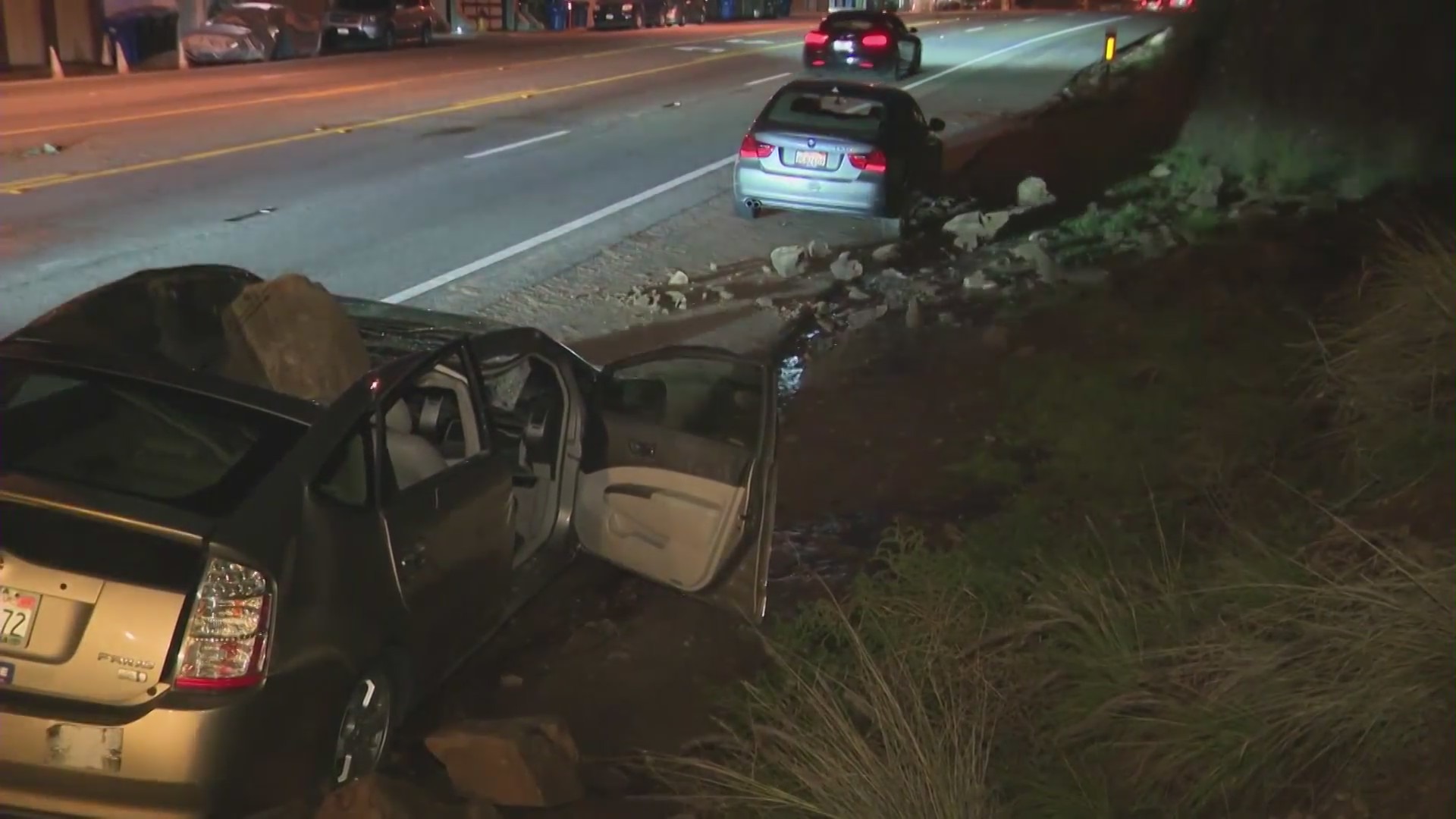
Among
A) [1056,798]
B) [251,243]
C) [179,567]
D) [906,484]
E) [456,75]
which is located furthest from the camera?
[456,75]

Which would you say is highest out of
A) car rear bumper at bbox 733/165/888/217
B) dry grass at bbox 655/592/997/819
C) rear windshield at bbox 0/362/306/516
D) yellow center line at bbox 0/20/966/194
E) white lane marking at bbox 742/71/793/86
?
rear windshield at bbox 0/362/306/516

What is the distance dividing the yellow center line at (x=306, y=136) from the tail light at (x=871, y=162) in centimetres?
760

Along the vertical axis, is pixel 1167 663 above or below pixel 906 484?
above

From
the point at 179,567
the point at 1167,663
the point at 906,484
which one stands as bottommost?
the point at 906,484

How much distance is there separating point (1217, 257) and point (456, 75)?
18.9 m

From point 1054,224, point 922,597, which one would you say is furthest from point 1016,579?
point 1054,224

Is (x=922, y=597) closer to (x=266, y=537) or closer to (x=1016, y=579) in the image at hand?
(x=1016, y=579)

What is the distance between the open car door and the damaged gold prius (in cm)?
1

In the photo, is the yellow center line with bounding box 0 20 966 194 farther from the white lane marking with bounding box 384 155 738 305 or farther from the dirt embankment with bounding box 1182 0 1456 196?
the dirt embankment with bounding box 1182 0 1456 196

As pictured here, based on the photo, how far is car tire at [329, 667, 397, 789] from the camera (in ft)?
12.7

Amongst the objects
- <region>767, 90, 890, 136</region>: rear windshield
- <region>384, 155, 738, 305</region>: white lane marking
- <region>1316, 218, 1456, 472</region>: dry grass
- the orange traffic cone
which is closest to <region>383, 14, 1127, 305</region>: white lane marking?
<region>384, 155, 738, 305</region>: white lane marking

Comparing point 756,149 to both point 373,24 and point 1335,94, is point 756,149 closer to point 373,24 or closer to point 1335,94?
point 1335,94

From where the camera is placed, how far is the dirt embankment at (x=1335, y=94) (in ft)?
43.6

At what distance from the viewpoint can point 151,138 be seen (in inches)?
667
